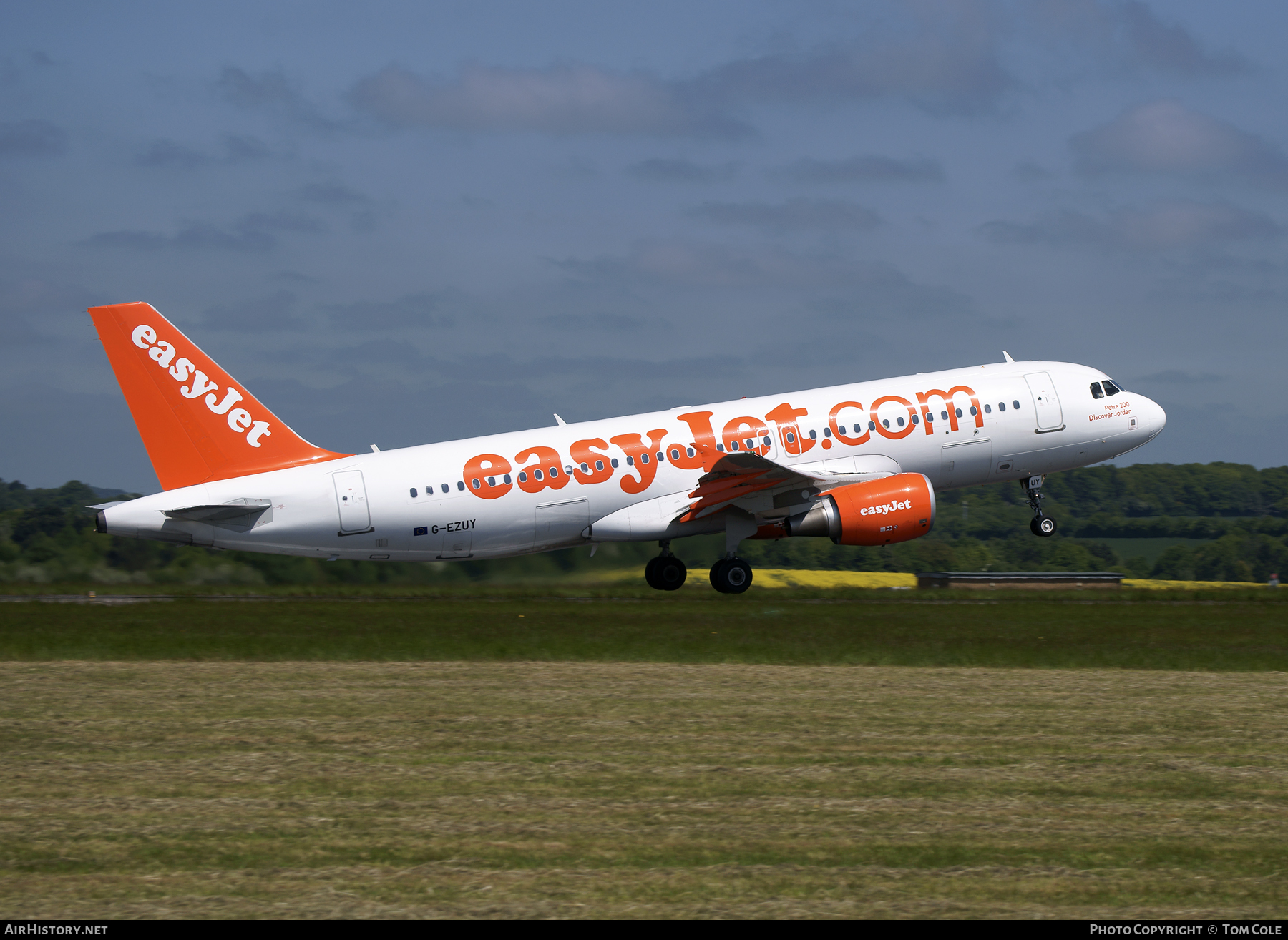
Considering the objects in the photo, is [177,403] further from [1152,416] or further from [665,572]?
[1152,416]

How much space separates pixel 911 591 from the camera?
121 ft

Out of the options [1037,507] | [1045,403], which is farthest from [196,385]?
[1037,507]

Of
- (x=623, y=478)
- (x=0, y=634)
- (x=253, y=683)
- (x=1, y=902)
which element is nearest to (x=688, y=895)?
(x=1, y=902)

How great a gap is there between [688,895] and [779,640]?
15.2 m

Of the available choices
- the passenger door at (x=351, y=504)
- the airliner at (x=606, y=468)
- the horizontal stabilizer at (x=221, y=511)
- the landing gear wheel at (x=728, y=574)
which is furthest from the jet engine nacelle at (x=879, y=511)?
the horizontal stabilizer at (x=221, y=511)

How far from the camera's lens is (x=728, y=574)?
32438mm

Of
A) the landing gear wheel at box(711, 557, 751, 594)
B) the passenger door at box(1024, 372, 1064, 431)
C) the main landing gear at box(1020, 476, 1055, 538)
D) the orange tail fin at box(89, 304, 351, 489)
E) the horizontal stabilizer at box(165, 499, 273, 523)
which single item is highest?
the orange tail fin at box(89, 304, 351, 489)

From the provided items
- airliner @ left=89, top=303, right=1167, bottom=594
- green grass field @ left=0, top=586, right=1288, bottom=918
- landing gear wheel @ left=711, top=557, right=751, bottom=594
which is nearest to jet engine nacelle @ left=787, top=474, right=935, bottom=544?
airliner @ left=89, top=303, right=1167, bottom=594

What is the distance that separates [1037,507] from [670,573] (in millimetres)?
10104

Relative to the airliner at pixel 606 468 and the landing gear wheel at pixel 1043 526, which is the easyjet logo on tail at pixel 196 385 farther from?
the landing gear wheel at pixel 1043 526

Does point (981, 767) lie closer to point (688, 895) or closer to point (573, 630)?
point (688, 895)

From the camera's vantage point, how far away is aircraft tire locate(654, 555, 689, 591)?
33.4 metres

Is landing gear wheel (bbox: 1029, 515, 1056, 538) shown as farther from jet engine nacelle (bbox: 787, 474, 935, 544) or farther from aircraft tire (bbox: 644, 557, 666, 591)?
aircraft tire (bbox: 644, 557, 666, 591)

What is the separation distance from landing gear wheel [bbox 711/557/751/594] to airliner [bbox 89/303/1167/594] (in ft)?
0.14
